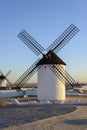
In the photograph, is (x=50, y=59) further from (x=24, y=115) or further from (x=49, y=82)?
(x=24, y=115)

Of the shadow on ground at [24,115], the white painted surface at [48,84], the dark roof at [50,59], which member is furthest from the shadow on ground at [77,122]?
A: the dark roof at [50,59]

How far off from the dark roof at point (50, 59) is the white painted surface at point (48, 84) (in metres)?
0.56

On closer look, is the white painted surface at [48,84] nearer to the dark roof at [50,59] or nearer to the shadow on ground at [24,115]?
the dark roof at [50,59]

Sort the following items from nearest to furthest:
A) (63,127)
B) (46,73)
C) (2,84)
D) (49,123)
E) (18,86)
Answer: (63,127), (49,123), (46,73), (18,86), (2,84)

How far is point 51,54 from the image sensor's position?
3678cm

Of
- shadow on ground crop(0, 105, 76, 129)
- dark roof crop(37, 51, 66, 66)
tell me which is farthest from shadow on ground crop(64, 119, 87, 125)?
dark roof crop(37, 51, 66, 66)

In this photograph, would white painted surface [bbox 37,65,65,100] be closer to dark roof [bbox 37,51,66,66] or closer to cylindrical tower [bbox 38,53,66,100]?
cylindrical tower [bbox 38,53,66,100]

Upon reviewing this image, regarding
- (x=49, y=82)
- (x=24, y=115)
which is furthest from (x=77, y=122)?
(x=49, y=82)

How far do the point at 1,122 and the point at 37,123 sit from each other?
2143mm

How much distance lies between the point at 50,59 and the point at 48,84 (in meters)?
2.67

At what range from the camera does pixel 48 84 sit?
35.6 meters

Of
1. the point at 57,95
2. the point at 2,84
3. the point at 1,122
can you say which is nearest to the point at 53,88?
the point at 57,95

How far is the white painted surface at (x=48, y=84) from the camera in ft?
117

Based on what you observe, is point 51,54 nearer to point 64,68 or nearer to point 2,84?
point 64,68
